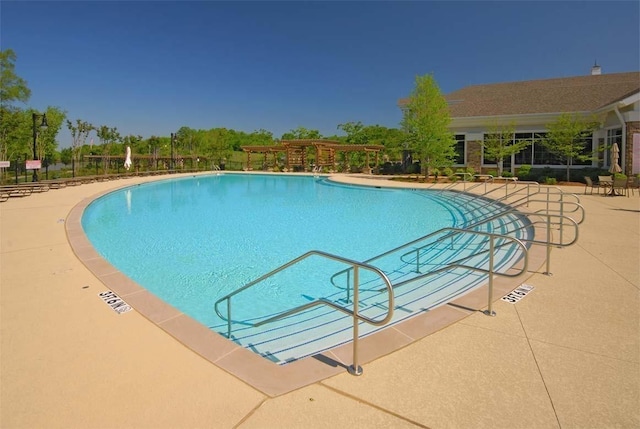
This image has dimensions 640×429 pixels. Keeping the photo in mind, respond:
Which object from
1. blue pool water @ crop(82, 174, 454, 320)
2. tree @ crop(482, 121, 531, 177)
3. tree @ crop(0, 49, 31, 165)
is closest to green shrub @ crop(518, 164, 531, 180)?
tree @ crop(482, 121, 531, 177)

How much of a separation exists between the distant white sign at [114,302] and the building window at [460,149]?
24.0 meters

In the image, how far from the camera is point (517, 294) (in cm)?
474

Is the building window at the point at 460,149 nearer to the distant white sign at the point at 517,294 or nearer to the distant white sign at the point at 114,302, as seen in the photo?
the distant white sign at the point at 517,294

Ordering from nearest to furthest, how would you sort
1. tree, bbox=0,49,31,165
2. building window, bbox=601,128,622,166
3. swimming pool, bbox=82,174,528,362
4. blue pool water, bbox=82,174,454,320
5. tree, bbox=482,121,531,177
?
1. swimming pool, bbox=82,174,528,362
2. blue pool water, bbox=82,174,454,320
3. building window, bbox=601,128,622,166
4. tree, bbox=482,121,531,177
5. tree, bbox=0,49,31,165

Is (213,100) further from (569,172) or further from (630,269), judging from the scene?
(630,269)

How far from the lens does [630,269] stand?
577 cm

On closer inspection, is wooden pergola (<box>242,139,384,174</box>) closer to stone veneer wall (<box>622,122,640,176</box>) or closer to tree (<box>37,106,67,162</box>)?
stone veneer wall (<box>622,122,640,176</box>)

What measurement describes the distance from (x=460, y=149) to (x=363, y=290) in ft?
71.6

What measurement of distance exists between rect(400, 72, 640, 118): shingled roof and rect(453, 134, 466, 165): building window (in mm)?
1398

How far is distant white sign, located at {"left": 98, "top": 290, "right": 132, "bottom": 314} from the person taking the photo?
448 cm

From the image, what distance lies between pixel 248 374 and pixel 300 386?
463mm

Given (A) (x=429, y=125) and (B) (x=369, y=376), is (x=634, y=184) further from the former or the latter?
(B) (x=369, y=376)

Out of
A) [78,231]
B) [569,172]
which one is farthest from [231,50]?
[78,231]

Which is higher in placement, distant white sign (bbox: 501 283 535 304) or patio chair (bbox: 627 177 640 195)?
patio chair (bbox: 627 177 640 195)
